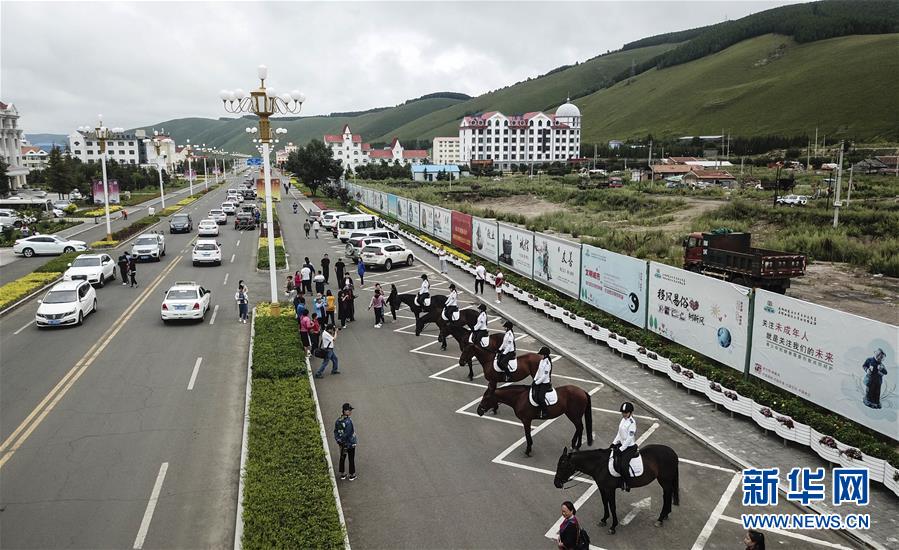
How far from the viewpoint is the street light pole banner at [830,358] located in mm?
11680

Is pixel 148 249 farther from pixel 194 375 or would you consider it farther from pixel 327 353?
pixel 327 353

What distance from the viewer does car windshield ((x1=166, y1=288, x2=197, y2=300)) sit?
22792 mm

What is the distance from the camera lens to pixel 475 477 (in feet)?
37.6

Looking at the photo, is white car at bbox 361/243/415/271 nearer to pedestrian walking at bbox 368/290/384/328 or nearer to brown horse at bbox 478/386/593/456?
pedestrian walking at bbox 368/290/384/328

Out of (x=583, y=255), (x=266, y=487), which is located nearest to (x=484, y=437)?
(x=266, y=487)

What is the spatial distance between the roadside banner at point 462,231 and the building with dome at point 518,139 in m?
143

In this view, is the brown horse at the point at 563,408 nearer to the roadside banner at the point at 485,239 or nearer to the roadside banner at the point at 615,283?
the roadside banner at the point at 615,283

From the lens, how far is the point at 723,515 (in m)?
10.2

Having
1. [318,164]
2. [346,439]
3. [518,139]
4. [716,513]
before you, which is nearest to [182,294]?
[346,439]

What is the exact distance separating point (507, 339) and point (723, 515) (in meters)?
6.29

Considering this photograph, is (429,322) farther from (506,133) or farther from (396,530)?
(506,133)

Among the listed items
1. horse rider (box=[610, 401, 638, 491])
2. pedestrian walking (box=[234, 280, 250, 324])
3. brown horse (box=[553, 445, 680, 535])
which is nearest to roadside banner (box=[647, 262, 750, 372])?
brown horse (box=[553, 445, 680, 535])

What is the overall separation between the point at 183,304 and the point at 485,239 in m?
16.8

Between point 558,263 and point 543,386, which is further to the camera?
point 558,263
